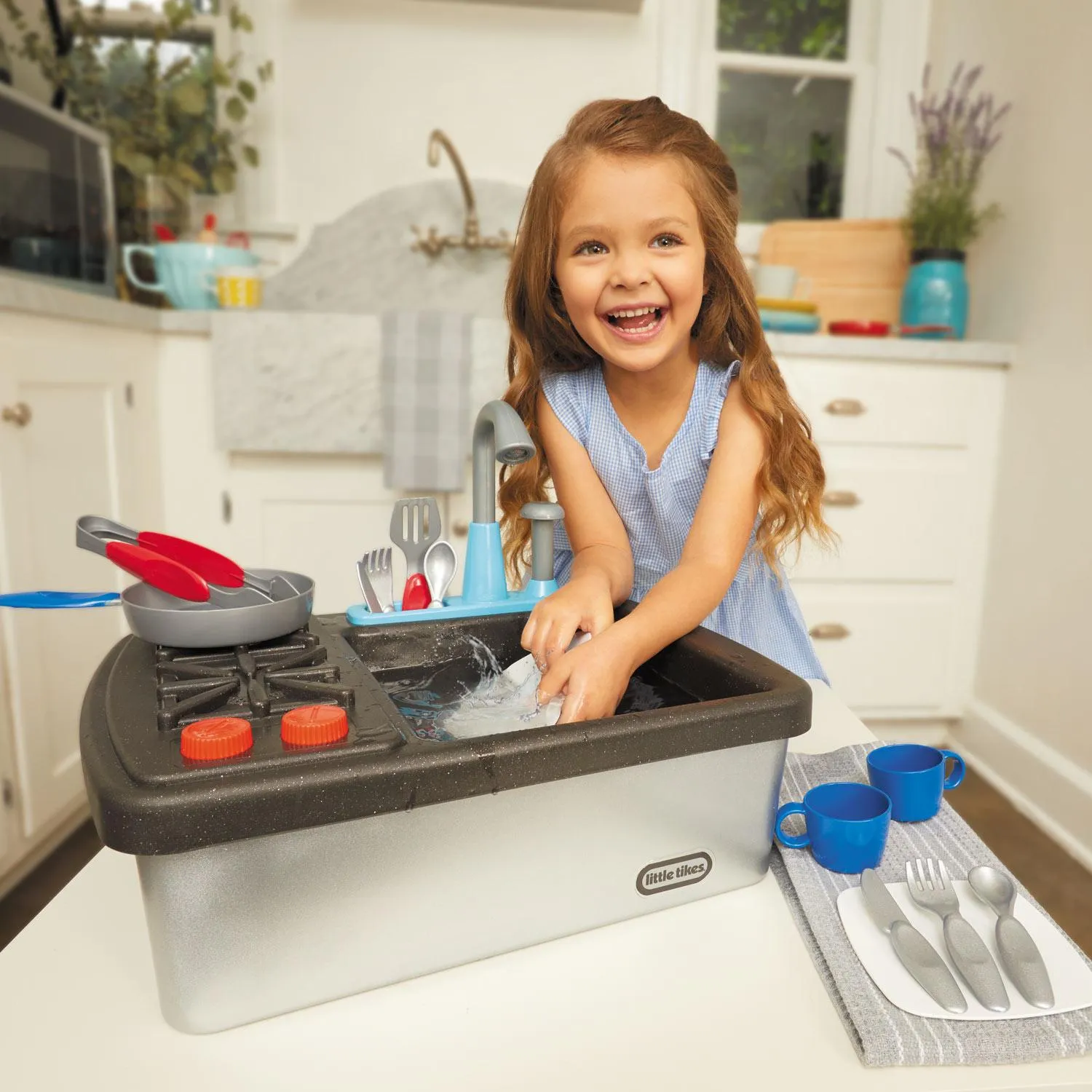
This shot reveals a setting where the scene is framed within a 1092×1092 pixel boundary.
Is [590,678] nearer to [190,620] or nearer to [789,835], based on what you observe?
[789,835]

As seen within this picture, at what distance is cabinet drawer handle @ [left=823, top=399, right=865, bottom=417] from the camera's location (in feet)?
6.33

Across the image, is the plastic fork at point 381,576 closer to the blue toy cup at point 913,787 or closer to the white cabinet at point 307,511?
the blue toy cup at point 913,787

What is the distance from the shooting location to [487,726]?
63 cm

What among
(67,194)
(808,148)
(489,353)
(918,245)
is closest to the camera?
(67,194)

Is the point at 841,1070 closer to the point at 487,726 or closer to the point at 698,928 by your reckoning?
the point at 698,928

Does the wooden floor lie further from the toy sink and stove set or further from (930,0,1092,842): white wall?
the toy sink and stove set

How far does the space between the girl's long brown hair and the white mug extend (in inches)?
49.4

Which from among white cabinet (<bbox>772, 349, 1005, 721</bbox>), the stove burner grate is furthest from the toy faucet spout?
white cabinet (<bbox>772, 349, 1005, 721</bbox>)

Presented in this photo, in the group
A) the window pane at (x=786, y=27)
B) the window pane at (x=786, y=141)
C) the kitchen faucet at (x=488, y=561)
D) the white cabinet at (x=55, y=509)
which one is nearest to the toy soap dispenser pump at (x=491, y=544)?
the kitchen faucet at (x=488, y=561)

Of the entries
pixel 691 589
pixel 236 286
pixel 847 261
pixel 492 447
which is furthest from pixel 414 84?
pixel 691 589

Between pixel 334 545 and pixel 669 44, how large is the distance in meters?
1.56

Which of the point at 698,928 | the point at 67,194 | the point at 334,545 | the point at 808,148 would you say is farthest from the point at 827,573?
the point at 67,194

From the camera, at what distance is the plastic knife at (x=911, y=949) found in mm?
444

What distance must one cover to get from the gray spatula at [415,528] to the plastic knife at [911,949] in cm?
45
